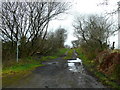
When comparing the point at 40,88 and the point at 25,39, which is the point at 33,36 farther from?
the point at 40,88

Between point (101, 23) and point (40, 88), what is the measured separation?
23.9 meters

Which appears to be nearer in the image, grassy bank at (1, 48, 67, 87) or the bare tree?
grassy bank at (1, 48, 67, 87)

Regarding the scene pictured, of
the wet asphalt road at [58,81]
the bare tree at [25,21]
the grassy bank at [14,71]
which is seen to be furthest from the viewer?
the bare tree at [25,21]

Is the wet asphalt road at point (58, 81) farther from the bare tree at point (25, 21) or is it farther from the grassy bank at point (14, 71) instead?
the bare tree at point (25, 21)

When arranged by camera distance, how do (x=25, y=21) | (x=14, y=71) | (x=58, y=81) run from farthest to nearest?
(x=25, y=21) → (x=14, y=71) → (x=58, y=81)

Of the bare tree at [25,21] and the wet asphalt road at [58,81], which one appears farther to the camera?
the bare tree at [25,21]

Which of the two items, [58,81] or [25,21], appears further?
[25,21]

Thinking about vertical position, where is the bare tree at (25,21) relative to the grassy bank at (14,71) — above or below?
above

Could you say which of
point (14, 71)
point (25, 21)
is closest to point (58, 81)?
point (14, 71)

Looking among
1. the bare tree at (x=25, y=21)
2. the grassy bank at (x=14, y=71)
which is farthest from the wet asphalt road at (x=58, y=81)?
the bare tree at (x=25, y=21)

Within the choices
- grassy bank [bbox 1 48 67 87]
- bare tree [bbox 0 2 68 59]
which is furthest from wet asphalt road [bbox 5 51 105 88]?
bare tree [bbox 0 2 68 59]

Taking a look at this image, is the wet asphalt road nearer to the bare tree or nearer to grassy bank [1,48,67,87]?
grassy bank [1,48,67,87]

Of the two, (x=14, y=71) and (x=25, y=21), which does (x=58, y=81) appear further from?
(x=25, y=21)

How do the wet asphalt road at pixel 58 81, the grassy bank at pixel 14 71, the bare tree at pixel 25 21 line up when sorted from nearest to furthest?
the wet asphalt road at pixel 58 81, the grassy bank at pixel 14 71, the bare tree at pixel 25 21
